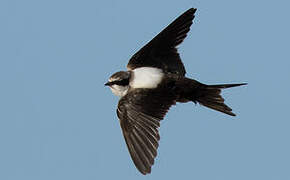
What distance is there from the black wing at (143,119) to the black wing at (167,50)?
394 mm

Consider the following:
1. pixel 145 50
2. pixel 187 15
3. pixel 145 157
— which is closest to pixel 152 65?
pixel 145 50

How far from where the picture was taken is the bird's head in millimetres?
6207

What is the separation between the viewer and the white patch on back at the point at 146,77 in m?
6.03

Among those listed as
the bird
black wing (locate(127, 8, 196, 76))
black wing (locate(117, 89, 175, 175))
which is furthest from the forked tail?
black wing (locate(127, 8, 196, 76))

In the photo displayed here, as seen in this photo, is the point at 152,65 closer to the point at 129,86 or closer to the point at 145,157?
the point at 129,86

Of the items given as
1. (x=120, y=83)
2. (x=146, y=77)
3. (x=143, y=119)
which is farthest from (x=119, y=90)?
(x=143, y=119)

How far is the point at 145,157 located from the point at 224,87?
950mm

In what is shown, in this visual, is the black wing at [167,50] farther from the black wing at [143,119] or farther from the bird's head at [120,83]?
the black wing at [143,119]

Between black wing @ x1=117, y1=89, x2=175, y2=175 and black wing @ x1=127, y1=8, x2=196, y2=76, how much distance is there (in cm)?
39

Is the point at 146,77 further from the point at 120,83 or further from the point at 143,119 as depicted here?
the point at 143,119

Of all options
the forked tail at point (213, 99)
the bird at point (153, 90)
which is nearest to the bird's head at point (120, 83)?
the bird at point (153, 90)

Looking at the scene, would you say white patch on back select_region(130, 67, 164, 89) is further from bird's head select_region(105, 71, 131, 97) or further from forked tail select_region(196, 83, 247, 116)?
forked tail select_region(196, 83, 247, 116)

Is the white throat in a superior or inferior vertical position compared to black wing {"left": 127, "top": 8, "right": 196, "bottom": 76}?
inferior

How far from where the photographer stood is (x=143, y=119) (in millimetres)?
5875
